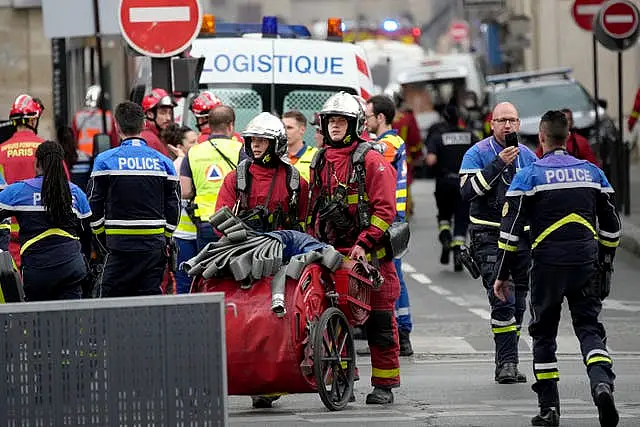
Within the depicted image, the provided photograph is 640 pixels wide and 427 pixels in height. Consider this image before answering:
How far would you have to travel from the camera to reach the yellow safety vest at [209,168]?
575 inches

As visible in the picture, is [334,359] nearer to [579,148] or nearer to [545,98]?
[579,148]

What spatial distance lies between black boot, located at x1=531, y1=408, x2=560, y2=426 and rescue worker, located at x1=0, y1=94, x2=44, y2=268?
554 centimetres

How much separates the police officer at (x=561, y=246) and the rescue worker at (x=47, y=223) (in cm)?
295

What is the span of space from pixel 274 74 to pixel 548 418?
26.8ft

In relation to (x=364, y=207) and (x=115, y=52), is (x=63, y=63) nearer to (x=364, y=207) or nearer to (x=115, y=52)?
(x=115, y=52)

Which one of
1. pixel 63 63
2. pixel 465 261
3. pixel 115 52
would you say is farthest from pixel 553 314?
pixel 115 52

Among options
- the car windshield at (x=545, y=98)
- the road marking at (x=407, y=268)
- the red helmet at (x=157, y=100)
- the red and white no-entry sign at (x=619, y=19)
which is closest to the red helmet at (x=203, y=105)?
the red helmet at (x=157, y=100)

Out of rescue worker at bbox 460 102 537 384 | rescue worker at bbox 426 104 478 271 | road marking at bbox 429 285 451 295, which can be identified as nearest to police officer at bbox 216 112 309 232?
rescue worker at bbox 460 102 537 384

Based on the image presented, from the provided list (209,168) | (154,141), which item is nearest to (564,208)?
(209,168)

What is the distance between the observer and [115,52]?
41.0m

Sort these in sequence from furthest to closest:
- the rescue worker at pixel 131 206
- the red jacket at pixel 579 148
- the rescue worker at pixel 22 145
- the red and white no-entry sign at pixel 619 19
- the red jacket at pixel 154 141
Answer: the red and white no-entry sign at pixel 619 19, the red jacket at pixel 579 148, the red jacket at pixel 154 141, the rescue worker at pixel 22 145, the rescue worker at pixel 131 206

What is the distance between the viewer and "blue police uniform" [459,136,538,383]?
12.8 m

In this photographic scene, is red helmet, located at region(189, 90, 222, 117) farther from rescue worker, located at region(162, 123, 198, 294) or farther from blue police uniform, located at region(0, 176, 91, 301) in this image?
blue police uniform, located at region(0, 176, 91, 301)

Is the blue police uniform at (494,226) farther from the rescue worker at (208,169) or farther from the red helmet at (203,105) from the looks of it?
the red helmet at (203,105)
